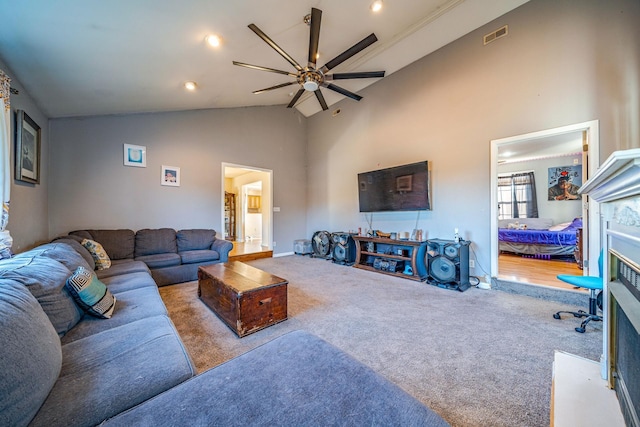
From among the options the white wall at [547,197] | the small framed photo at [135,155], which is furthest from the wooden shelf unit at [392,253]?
the white wall at [547,197]

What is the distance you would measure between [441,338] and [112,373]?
2.24 m

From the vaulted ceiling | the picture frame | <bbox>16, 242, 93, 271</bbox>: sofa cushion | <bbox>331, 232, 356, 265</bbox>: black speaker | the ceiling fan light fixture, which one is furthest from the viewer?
<bbox>331, 232, 356, 265</bbox>: black speaker

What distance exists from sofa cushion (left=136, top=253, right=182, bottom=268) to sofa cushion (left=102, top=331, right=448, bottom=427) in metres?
3.15

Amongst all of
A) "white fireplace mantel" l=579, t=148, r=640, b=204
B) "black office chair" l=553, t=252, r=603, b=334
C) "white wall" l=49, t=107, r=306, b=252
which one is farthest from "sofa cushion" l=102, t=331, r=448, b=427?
"white wall" l=49, t=107, r=306, b=252

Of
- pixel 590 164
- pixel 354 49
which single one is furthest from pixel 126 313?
pixel 590 164

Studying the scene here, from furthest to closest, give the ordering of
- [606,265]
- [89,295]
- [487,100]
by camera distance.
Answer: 1. [487,100]
2. [89,295]
3. [606,265]

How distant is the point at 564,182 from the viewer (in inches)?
225

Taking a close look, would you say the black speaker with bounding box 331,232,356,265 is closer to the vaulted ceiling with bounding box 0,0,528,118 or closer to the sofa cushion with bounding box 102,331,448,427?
the vaulted ceiling with bounding box 0,0,528,118

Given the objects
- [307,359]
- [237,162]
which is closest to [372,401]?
[307,359]

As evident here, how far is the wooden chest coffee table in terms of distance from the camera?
2096 millimetres

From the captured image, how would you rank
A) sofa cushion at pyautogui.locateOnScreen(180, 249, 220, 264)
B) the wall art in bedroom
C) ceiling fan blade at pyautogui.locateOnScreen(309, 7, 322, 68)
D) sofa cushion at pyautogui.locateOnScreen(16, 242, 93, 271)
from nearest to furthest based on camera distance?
1. sofa cushion at pyautogui.locateOnScreen(16, 242, 93, 271)
2. ceiling fan blade at pyautogui.locateOnScreen(309, 7, 322, 68)
3. sofa cushion at pyautogui.locateOnScreen(180, 249, 220, 264)
4. the wall art in bedroom

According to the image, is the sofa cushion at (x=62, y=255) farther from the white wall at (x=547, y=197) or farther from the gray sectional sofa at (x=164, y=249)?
the white wall at (x=547, y=197)

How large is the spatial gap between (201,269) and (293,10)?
3.35 m

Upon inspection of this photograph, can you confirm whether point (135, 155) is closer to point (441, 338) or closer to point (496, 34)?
point (441, 338)
